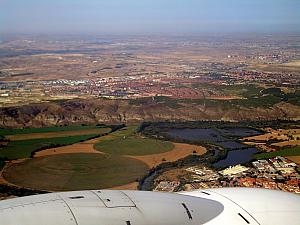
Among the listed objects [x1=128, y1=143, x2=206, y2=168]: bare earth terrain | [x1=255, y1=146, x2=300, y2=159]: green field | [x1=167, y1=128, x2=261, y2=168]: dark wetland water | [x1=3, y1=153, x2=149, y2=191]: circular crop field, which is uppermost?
[x1=3, y1=153, x2=149, y2=191]: circular crop field

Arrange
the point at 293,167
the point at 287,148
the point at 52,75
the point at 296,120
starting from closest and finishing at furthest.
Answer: the point at 293,167
the point at 287,148
the point at 296,120
the point at 52,75

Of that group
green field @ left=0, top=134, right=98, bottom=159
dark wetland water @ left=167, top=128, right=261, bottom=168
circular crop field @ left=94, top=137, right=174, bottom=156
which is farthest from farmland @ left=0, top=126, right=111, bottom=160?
dark wetland water @ left=167, top=128, right=261, bottom=168

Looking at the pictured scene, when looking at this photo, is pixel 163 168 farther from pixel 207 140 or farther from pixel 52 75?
pixel 52 75

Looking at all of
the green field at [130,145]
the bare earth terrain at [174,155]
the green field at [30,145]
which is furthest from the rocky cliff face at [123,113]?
the bare earth terrain at [174,155]

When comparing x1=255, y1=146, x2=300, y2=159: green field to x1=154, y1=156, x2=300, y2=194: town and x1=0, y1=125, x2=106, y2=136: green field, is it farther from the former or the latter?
x1=0, y1=125, x2=106, y2=136: green field

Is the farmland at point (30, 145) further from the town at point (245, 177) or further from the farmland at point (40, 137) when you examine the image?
the town at point (245, 177)

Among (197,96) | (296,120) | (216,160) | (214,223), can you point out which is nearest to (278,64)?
(197,96)
